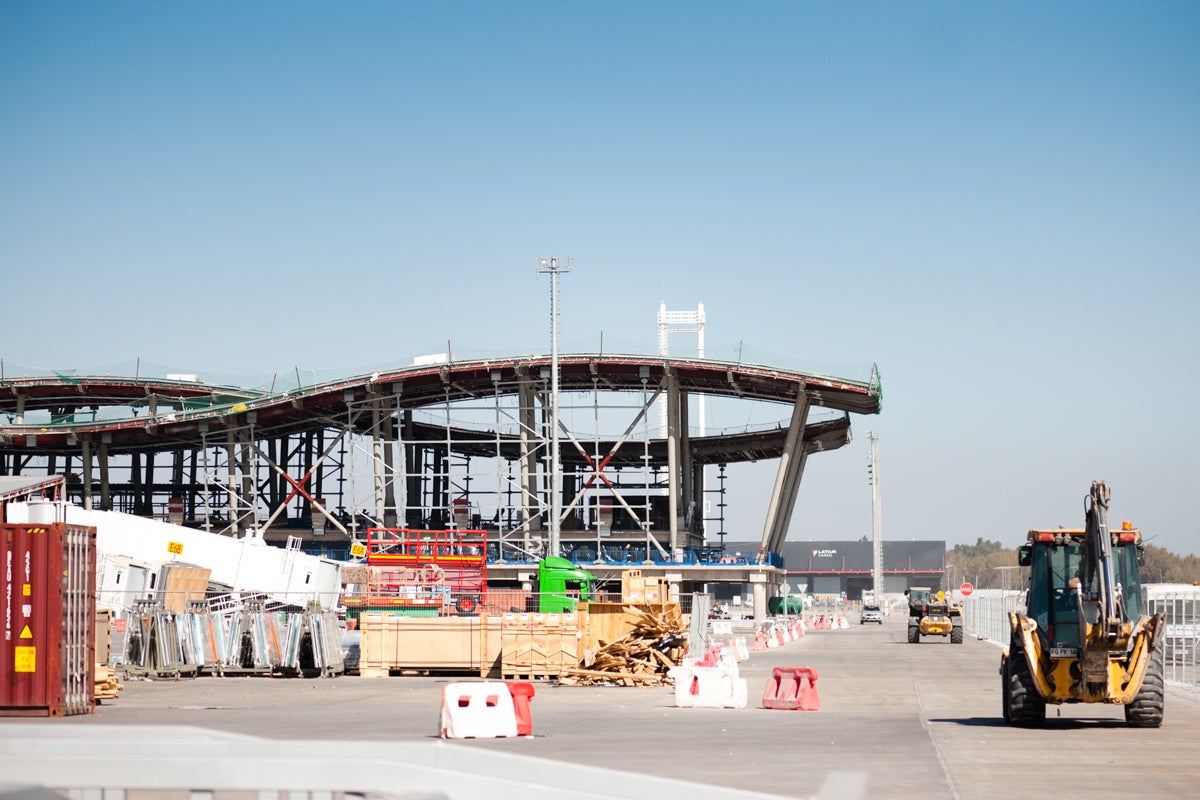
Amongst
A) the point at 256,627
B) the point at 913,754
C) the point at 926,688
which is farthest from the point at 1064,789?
the point at 256,627

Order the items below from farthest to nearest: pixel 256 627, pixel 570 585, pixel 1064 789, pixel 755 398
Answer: pixel 755 398 < pixel 570 585 < pixel 256 627 < pixel 1064 789

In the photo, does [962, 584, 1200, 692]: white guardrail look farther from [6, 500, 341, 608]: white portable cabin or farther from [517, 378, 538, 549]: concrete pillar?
[6, 500, 341, 608]: white portable cabin

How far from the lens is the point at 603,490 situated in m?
89.6

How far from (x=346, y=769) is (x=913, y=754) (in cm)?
1406

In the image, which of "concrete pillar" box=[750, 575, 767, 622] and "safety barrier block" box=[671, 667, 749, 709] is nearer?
"safety barrier block" box=[671, 667, 749, 709]

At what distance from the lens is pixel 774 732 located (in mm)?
19422

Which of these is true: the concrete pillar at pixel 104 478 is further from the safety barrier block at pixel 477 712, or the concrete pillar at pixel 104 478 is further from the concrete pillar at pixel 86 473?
the safety barrier block at pixel 477 712

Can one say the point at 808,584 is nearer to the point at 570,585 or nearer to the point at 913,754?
the point at 570,585

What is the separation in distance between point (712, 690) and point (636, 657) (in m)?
7.01

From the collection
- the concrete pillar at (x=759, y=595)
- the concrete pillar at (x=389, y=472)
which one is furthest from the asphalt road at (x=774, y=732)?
the concrete pillar at (x=759, y=595)

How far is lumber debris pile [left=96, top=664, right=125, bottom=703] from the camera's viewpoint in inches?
966

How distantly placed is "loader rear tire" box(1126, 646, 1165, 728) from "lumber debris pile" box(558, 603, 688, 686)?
41.1ft

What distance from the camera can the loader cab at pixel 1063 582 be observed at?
19.2m

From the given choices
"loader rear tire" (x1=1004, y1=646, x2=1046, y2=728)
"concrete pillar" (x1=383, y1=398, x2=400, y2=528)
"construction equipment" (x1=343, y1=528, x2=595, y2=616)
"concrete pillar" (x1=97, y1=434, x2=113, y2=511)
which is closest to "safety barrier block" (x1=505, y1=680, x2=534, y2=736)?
"loader rear tire" (x1=1004, y1=646, x2=1046, y2=728)
